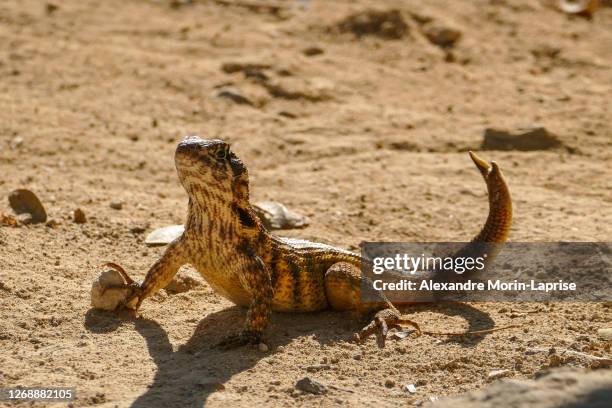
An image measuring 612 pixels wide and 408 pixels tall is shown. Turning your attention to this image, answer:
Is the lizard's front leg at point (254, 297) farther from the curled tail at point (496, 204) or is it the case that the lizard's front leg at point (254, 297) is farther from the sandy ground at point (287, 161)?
the curled tail at point (496, 204)

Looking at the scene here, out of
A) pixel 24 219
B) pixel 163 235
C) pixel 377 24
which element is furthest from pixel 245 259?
pixel 377 24

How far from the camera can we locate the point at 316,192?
8.85 meters

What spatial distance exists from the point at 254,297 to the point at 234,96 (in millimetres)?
5232

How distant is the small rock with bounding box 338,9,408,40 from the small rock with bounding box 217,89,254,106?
2654 mm

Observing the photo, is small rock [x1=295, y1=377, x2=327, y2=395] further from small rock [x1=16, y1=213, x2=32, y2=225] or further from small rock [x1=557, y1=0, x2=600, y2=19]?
small rock [x1=557, y1=0, x2=600, y2=19]

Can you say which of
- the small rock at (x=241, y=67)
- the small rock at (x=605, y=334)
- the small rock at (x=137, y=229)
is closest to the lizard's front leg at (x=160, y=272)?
the small rock at (x=137, y=229)

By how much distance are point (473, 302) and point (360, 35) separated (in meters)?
6.87

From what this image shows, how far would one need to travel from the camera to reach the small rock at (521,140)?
9.87 m

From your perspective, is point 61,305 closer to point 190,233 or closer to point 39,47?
point 190,233

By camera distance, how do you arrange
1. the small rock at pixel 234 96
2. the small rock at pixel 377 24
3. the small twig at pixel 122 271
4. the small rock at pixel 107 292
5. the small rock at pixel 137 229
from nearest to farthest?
the small rock at pixel 107 292
the small twig at pixel 122 271
the small rock at pixel 137 229
the small rock at pixel 234 96
the small rock at pixel 377 24

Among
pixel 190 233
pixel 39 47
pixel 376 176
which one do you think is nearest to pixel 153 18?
pixel 39 47

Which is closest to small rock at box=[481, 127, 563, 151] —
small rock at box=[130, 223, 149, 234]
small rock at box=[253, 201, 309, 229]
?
small rock at box=[253, 201, 309, 229]

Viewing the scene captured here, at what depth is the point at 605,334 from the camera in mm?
6031

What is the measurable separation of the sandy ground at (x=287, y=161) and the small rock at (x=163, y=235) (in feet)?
0.27
